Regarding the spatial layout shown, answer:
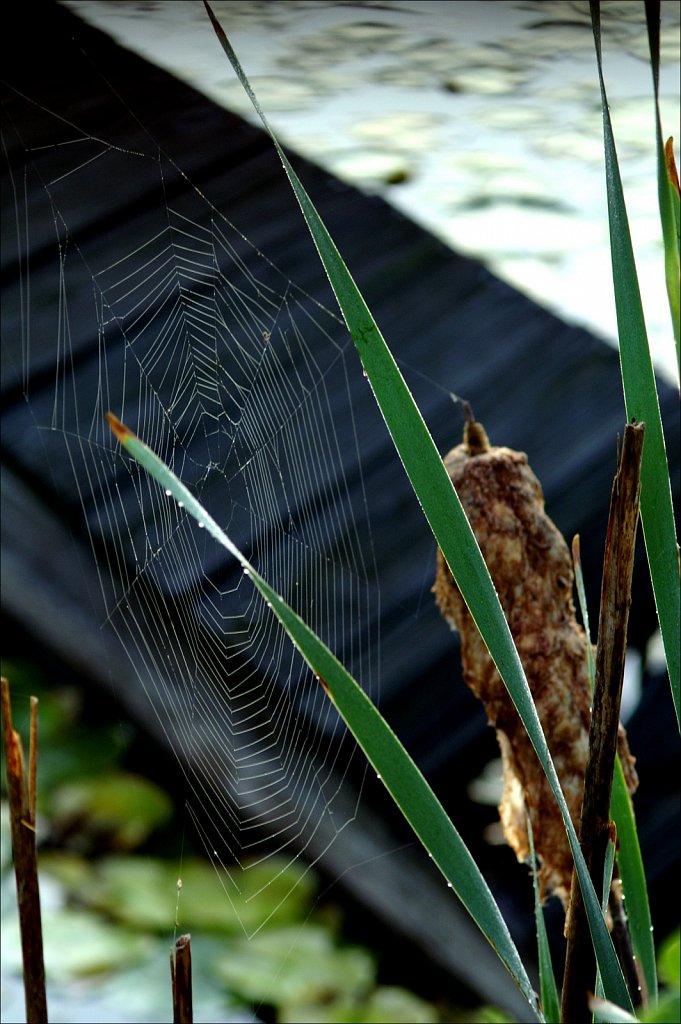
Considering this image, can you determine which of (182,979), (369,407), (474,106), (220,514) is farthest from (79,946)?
(474,106)

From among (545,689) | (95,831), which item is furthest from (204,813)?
(545,689)

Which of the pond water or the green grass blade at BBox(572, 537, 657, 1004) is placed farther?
the pond water

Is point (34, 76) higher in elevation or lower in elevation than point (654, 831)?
higher

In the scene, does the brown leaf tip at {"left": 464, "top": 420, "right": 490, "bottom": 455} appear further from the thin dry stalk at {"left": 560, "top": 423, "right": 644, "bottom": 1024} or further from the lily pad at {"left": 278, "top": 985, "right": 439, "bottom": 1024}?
the lily pad at {"left": 278, "top": 985, "right": 439, "bottom": 1024}

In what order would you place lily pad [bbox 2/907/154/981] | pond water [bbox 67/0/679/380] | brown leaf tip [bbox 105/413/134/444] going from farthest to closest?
pond water [bbox 67/0/679/380] < lily pad [bbox 2/907/154/981] < brown leaf tip [bbox 105/413/134/444]

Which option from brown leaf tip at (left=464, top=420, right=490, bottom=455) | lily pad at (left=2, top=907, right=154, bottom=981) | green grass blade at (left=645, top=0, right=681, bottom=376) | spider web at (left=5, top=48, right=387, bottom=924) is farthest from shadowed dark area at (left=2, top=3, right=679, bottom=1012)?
green grass blade at (left=645, top=0, right=681, bottom=376)

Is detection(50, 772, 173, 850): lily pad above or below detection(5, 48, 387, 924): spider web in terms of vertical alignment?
below

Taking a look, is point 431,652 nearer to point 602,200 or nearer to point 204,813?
point 204,813

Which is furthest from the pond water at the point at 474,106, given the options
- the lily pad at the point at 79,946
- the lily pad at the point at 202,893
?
the lily pad at the point at 79,946
